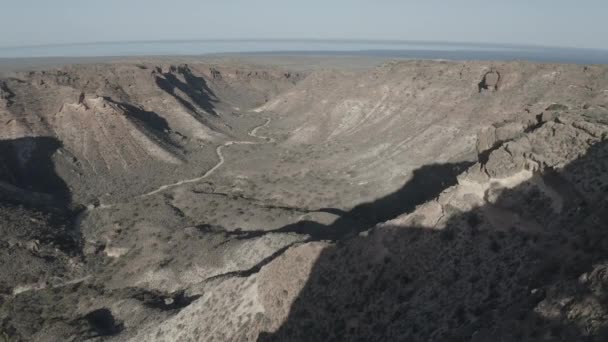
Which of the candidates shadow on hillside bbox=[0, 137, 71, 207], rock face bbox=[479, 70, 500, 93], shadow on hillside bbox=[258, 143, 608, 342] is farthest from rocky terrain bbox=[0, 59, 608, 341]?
shadow on hillside bbox=[0, 137, 71, 207]

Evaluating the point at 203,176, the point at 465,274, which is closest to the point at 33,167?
the point at 203,176

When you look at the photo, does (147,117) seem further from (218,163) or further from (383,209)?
(383,209)

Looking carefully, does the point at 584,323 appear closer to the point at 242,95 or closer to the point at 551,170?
the point at 551,170

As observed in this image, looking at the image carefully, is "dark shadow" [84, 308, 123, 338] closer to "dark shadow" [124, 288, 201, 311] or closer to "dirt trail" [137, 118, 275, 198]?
"dark shadow" [124, 288, 201, 311]

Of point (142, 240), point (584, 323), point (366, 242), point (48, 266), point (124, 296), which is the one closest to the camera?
point (584, 323)

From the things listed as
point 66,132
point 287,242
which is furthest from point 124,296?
point 66,132
